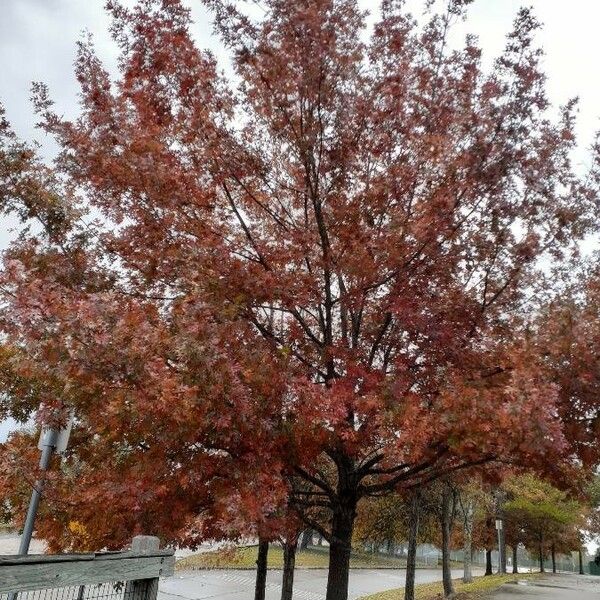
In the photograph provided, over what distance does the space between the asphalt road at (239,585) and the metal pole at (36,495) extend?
38.4 ft

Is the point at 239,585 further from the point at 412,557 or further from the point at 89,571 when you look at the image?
the point at 89,571

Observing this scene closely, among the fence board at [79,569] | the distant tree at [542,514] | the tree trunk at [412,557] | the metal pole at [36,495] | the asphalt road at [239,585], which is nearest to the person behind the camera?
the fence board at [79,569]

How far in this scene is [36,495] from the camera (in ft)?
18.3

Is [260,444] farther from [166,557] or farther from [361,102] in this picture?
[361,102]

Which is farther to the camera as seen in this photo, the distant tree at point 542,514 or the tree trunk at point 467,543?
the distant tree at point 542,514

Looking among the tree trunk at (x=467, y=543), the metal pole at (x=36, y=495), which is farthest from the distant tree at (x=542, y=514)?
the metal pole at (x=36, y=495)

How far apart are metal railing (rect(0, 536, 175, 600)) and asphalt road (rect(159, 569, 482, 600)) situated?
503 inches

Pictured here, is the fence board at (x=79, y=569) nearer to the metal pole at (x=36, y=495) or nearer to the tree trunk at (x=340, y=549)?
the metal pole at (x=36, y=495)

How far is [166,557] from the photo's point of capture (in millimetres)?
4895

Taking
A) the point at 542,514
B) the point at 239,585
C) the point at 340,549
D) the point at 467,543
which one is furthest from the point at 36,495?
the point at 542,514

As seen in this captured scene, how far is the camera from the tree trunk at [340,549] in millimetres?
8047

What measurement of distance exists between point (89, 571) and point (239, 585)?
18.3m

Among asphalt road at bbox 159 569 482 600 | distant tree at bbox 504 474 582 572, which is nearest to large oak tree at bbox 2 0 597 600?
asphalt road at bbox 159 569 482 600

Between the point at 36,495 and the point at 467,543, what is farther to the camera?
the point at 467,543
